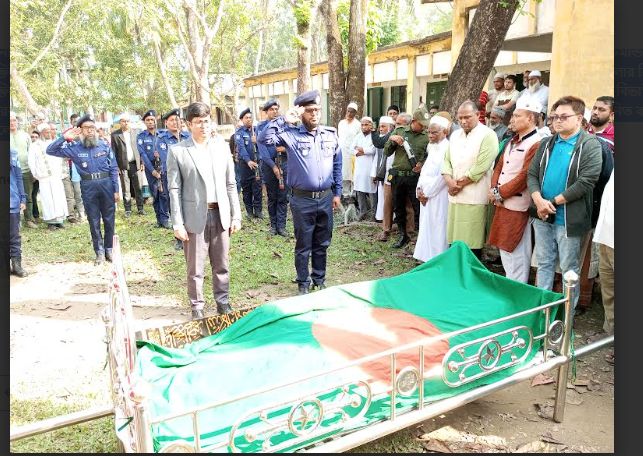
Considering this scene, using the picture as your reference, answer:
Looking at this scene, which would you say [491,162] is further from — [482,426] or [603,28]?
[482,426]

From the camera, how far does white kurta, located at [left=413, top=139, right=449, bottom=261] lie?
580cm

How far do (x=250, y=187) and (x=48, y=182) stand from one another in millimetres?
3905

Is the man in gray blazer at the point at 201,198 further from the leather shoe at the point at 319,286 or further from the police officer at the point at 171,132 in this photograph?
the police officer at the point at 171,132

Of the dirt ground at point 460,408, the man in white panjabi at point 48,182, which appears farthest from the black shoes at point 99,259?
the dirt ground at point 460,408

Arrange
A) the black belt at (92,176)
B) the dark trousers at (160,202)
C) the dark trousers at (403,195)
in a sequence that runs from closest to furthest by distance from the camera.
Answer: the black belt at (92,176), the dark trousers at (403,195), the dark trousers at (160,202)

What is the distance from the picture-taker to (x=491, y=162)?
16.6 ft

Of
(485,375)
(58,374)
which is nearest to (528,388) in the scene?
(485,375)

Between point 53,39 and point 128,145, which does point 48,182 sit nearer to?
point 53,39

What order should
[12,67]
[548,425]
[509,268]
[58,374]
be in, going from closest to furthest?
[12,67], [548,425], [58,374], [509,268]

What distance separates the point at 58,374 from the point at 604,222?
3.85 m

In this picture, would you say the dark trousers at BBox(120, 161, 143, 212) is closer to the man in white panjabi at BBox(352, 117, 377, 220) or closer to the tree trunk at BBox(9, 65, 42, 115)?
the man in white panjabi at BBox(352, 117, 377, 220)

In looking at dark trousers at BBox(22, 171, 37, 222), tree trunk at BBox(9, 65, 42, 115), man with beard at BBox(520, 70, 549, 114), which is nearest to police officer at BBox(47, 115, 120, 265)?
dark trousers at BBox(22, 171, 37, 222)

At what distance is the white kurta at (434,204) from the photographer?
580cm

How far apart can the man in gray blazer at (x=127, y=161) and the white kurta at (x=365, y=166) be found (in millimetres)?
3900
